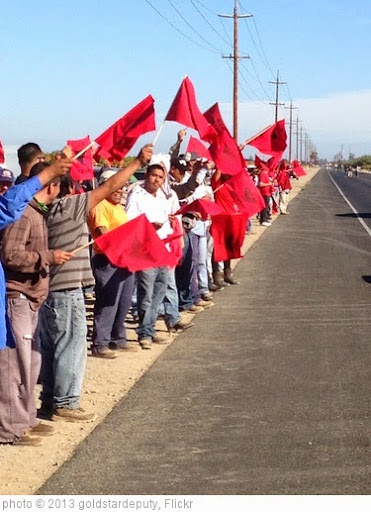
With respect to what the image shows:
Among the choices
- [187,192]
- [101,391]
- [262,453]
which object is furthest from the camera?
[187,192]

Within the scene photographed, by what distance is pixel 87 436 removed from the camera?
254 inches

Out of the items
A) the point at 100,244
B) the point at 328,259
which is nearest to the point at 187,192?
the point at 100,244

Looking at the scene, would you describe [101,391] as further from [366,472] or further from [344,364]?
[366,472]

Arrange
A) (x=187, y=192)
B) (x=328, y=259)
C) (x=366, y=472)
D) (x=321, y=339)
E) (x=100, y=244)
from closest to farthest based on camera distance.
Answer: (x=366, y=472) < (x=100, y=244) < (x=321, y=339) < (x=187, y=192) < (x=328, y=259)

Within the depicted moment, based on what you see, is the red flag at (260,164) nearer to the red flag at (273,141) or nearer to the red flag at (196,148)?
the red flag at (196,148)

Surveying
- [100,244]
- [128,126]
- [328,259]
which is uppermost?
[128,126]

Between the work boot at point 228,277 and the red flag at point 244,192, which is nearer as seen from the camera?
the red flag at point 244,192

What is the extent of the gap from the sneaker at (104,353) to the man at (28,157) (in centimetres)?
261

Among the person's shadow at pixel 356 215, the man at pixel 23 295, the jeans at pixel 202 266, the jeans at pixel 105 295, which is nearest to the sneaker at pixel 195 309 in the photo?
the jeans at pixel 202 266

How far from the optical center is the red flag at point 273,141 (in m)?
11.0

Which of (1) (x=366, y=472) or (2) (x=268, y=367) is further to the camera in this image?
(2) (x=268, y=367)

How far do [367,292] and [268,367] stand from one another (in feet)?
17.3

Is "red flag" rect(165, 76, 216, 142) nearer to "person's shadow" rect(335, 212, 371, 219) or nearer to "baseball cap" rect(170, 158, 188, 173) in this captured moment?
"baseball cap" rect(170, 158, 188, 173)

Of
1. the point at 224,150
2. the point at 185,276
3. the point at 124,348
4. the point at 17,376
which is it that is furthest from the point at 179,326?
the point at 17,376
